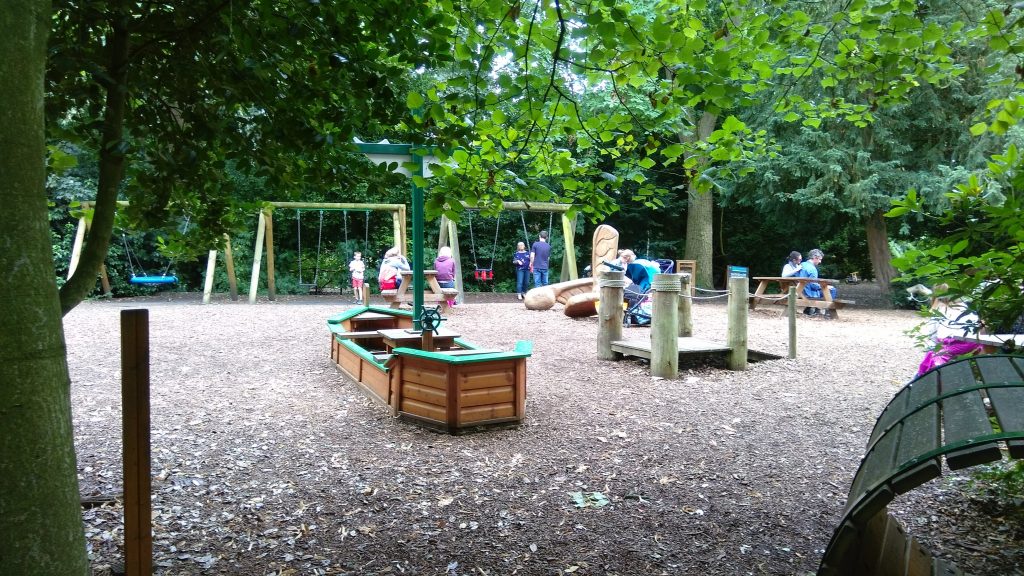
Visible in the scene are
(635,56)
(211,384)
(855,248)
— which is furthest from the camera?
(855,248)

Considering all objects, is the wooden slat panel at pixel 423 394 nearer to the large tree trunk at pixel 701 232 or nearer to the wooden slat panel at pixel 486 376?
the wooden slat panel at pixel 486 376

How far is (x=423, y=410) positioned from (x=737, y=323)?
4.14 m

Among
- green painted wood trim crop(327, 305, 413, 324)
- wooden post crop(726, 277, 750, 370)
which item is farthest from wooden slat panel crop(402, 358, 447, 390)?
wooden post crop(726, 277, 750, 370)

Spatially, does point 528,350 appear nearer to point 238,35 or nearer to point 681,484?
point 681,484

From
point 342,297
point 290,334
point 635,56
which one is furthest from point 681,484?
point 342,297

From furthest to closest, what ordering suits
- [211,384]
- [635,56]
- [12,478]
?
[211,384]
[635,56]
[12,478]

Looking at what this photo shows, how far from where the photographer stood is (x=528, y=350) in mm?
5250

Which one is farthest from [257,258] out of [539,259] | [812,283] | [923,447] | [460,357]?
[923,447]

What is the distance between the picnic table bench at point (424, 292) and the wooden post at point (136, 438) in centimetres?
970

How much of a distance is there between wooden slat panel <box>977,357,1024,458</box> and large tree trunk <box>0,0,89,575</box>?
240 centimetres

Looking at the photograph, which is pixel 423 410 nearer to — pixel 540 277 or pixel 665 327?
pixel 665 327

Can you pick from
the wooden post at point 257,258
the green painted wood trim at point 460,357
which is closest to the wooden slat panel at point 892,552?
the green painted wood trim at point 460,357

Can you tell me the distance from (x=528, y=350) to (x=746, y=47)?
2.74 meters

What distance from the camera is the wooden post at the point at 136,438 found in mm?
2141
